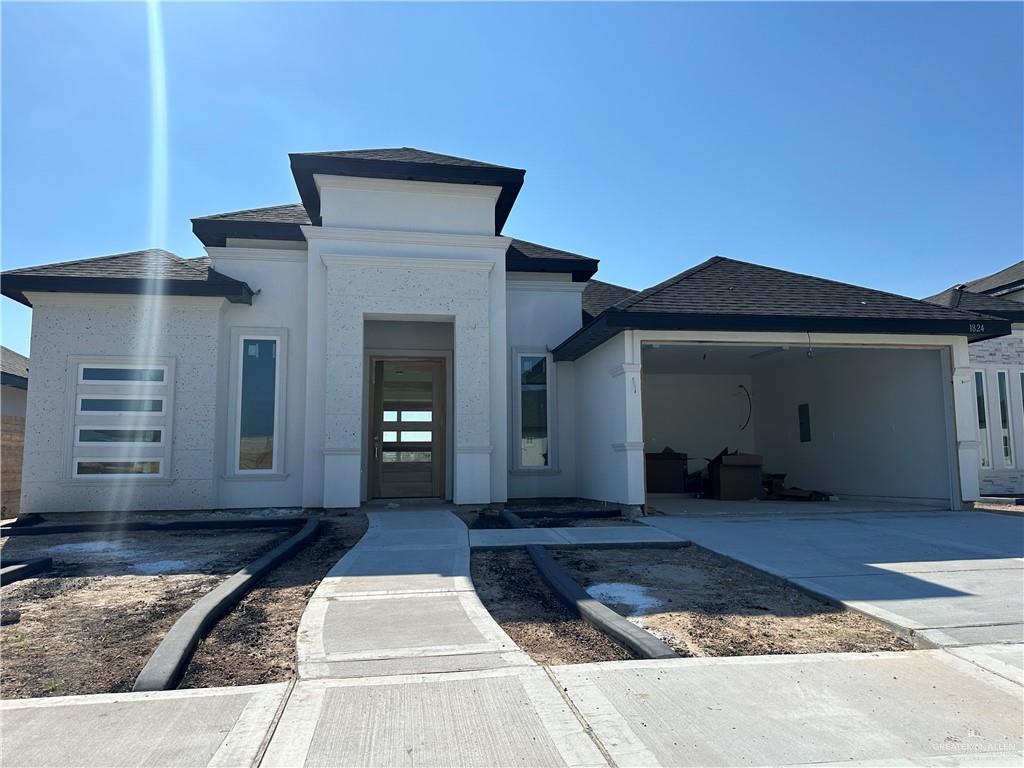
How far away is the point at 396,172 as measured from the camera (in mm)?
11570

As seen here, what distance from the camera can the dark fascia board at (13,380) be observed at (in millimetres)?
15797

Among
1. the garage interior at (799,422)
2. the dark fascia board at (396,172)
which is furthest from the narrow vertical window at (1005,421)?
the dark fascia board at (396,172)

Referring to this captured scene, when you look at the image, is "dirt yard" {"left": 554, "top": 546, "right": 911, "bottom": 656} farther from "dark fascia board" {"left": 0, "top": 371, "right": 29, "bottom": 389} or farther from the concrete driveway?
"dark fascia board" {"left": 0, "top": 371, "right": 29, "bottom": 389}

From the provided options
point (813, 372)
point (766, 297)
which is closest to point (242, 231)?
point (766, 297)

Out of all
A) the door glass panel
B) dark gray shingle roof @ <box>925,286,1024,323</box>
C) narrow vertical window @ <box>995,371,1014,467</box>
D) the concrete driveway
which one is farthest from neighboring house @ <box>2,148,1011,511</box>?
dark gray shingle roof @ <box>925,286,1024,323</box>

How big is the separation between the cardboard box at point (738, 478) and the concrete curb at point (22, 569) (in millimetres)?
11420

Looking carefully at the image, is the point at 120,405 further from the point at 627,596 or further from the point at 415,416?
the point at 627,596

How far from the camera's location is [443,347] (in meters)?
13.3

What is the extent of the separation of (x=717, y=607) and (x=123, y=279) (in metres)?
10.4

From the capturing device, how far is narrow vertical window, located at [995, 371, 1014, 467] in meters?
13.9

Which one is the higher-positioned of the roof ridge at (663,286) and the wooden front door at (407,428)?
the roof ridge at (663,286)

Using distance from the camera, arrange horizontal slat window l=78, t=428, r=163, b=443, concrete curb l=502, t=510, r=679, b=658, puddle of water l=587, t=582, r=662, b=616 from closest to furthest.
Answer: concrete curb l=502, t=510, r=679, b=658 → puddle of water l=587, t=582, r=662, b=616 → horizontal slat window l=78, t=428, r=163, b=443

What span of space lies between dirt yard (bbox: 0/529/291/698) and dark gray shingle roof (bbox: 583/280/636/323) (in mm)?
8135

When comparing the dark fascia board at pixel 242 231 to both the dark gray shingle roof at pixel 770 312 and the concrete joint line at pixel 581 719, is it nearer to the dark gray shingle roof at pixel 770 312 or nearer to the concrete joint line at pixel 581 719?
the dark gray shingle roof at pixel 770 312
